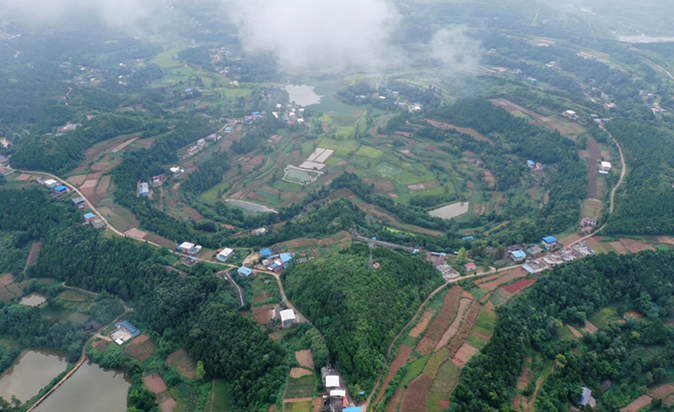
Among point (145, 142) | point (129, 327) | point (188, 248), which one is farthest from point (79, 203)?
point (129, 327)

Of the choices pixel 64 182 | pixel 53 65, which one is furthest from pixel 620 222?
pixel 53 65

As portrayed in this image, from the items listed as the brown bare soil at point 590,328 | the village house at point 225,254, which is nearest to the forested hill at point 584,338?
the brown bare soil at point 590,328

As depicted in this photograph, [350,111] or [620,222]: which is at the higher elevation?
[620,222]

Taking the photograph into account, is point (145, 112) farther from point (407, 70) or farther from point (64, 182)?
point (407, 70)

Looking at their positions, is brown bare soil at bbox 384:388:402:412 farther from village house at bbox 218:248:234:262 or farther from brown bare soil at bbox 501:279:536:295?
village house at bbox 218:248:234:262

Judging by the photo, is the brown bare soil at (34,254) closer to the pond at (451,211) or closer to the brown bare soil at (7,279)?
the brown bare soil at (7,279)

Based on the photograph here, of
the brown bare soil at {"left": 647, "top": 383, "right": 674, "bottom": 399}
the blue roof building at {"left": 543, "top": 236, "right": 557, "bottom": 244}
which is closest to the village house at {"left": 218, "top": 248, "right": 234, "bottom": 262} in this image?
the blue roof building at {"left": 543, "top": 236, "right": 557, "bottom": 244}
